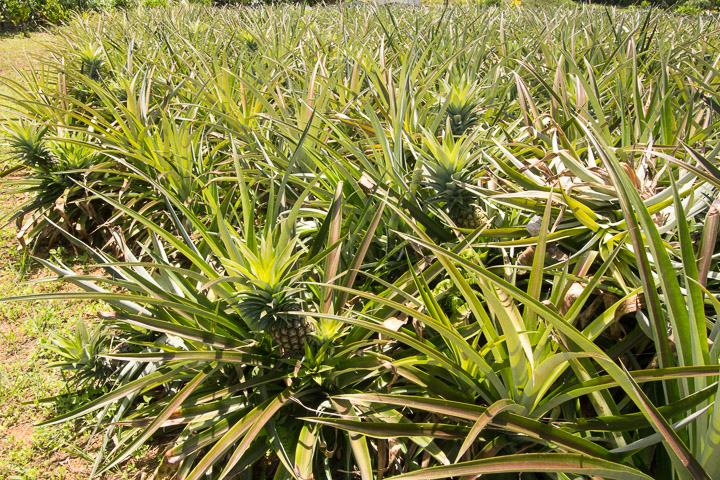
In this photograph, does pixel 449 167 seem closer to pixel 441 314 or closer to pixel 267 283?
pixel 441 314

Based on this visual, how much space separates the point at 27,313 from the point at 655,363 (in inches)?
110

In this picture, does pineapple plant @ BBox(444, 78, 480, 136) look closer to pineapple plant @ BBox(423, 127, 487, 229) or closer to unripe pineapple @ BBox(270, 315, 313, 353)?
pineapple plant @ BBox(423, 127, 487, 229)

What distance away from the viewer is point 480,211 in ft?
5.32

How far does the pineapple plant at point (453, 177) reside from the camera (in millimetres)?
1501

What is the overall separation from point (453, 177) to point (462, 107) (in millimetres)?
657

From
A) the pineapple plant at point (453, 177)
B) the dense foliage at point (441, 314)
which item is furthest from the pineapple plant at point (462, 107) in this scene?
the pineapple plant at point (453, 177)

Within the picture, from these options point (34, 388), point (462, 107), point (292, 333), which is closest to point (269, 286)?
point (292, 333)

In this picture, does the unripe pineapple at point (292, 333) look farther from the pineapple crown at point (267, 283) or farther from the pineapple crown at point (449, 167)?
the pineapple crown at point (449, 167)

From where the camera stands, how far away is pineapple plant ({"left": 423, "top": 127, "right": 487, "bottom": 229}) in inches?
59.1

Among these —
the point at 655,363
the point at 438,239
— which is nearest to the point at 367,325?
the point at 438,239

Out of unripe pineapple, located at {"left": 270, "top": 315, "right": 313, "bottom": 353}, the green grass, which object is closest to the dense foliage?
unripe pineapple, located at {"left": 270, "top": 315, "right": 313, "bottom": 353}

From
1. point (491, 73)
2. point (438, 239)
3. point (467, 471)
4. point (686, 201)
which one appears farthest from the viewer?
point (491, 73)

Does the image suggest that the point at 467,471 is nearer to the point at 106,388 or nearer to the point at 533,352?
the point at 533,352

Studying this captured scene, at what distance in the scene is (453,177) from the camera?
1.50 metres
